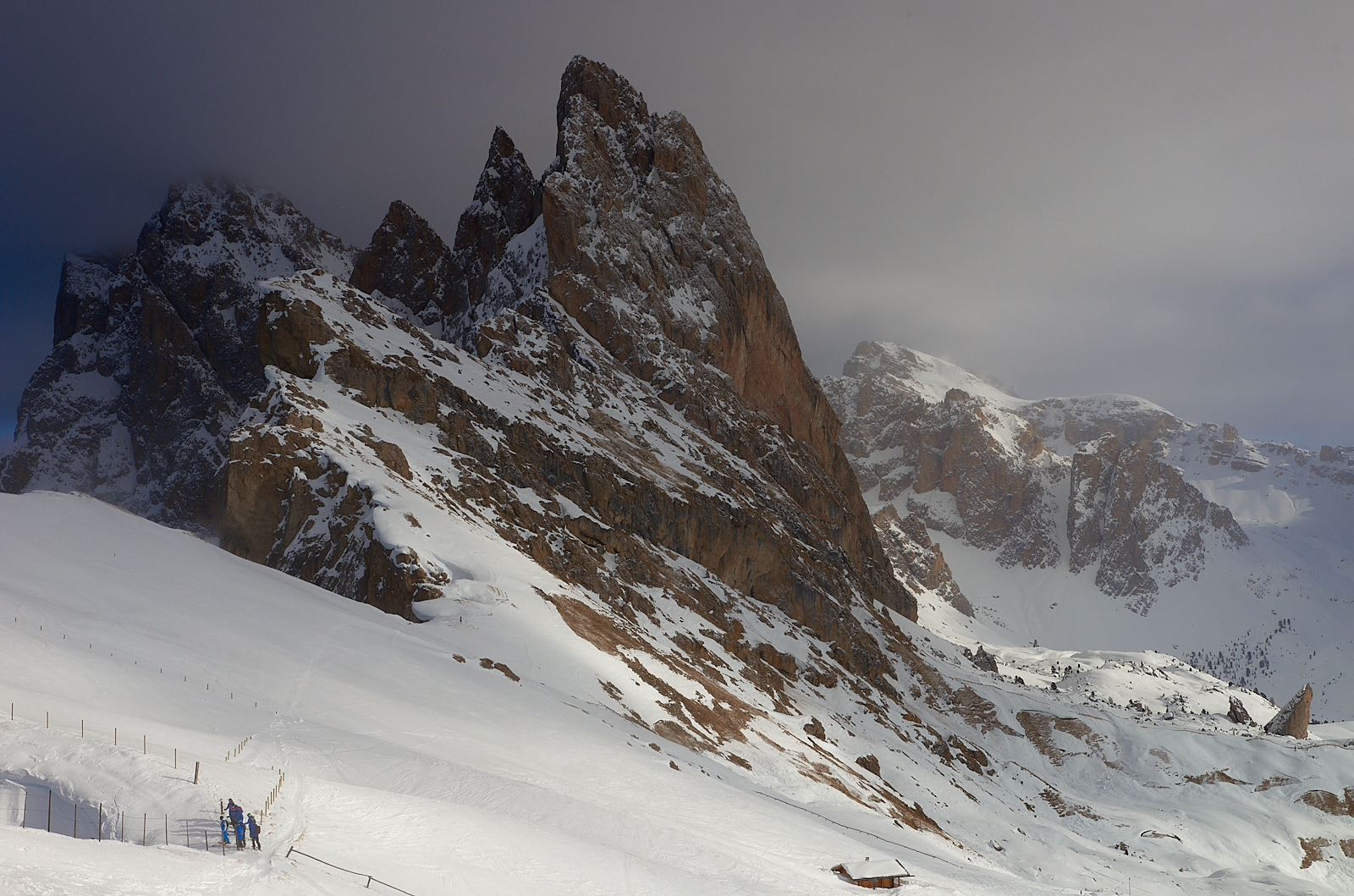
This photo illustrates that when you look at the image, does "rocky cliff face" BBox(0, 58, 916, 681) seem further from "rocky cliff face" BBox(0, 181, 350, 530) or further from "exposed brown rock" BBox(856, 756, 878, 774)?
"exposed brown rock" BBox(856, 756, 878, 774)

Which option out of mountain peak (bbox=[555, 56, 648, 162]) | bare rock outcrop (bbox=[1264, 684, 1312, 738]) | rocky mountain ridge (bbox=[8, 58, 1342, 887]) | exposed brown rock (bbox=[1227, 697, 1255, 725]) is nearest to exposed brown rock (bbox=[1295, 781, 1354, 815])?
rocky mountain ridge (bbox=[8, 58, 1342, 887])

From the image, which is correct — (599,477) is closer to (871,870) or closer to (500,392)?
(500,392)

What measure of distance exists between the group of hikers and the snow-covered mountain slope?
369 millimetres


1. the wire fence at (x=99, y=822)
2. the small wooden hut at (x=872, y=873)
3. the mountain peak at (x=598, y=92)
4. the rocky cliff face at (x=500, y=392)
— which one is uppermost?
the mountain peak at (x=598, y=92)

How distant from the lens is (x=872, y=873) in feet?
86.2

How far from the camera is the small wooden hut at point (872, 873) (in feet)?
85.6

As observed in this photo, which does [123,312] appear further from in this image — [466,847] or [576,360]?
[466,847]

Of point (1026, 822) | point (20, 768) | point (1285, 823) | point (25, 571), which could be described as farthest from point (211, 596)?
point (1285, 823)

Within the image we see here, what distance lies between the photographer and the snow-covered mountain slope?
15.7 meters

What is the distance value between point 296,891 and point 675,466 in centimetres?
8906

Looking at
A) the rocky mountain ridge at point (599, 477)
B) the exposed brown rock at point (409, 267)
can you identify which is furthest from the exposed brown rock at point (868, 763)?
the exposed brown rock at point (409, 267)

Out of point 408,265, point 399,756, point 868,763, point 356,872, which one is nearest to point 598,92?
point 408,265

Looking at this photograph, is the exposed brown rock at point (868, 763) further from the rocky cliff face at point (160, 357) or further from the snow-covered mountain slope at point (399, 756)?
the rocky cliff face at point (160, 357)

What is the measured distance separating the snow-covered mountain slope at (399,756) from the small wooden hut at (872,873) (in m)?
1.16
